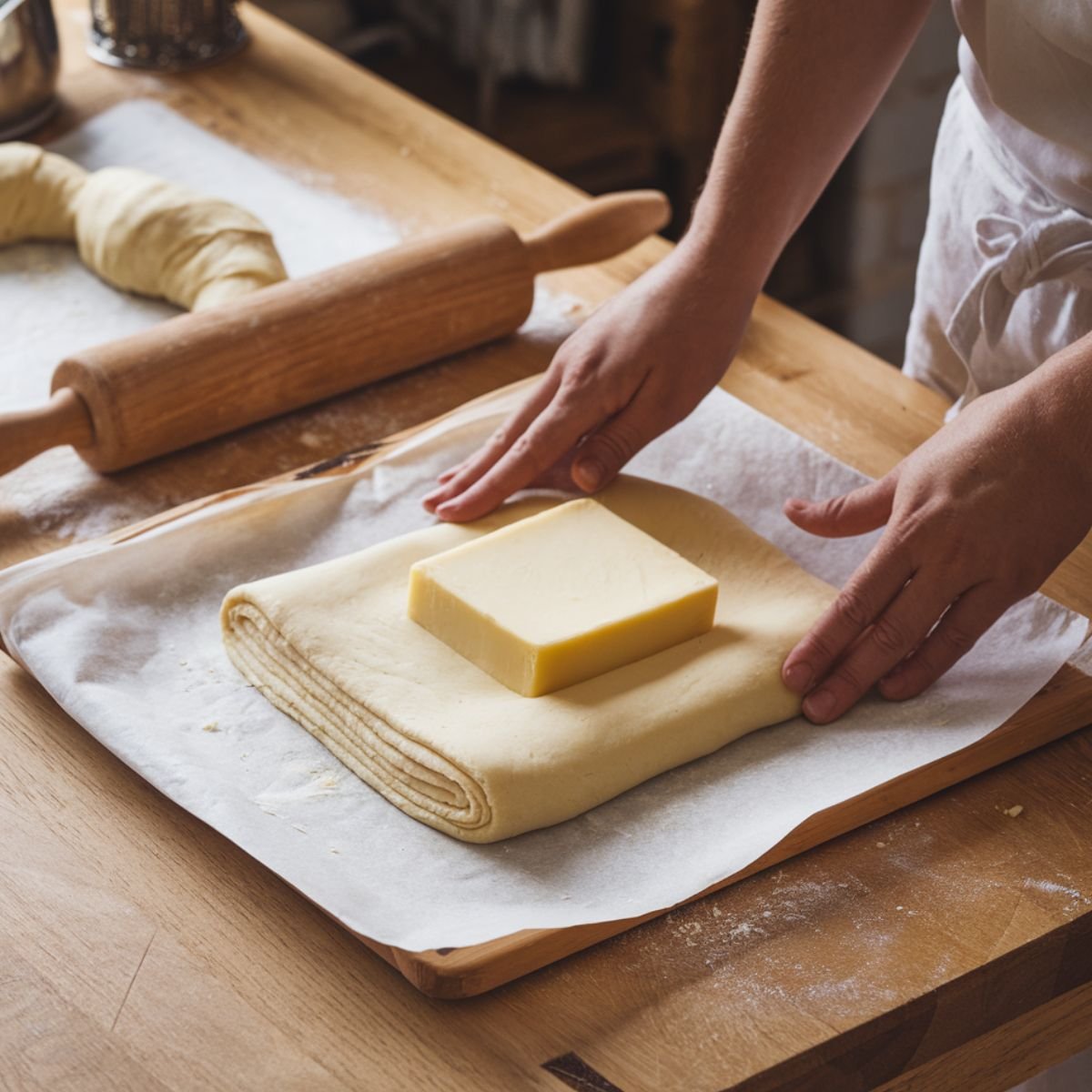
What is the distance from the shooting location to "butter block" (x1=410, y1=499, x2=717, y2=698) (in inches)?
44.7

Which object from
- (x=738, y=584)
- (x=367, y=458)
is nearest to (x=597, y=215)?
(x=367, y=458)

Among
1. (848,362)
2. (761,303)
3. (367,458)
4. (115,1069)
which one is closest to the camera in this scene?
(115,1069)

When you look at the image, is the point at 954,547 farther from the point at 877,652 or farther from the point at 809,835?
the point at 809,835

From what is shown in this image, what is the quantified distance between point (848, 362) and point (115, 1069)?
1084mm

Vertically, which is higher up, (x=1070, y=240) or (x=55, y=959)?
(x=1070, y=240)

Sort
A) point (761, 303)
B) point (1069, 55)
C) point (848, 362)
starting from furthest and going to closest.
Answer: point (761, 303)
point (848, 362)
point (1069, 55)

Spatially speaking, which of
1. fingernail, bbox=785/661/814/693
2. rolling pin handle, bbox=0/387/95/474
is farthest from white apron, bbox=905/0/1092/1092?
rolling pin handle, bbox=0/387/95/474

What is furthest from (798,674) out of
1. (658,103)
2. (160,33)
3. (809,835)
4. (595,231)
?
(658,103)

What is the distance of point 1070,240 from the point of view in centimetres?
139

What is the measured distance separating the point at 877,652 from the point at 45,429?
30.0 inches

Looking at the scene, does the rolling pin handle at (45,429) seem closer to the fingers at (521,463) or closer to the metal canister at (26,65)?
the fingers at (521,463)

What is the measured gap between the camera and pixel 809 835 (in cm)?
107

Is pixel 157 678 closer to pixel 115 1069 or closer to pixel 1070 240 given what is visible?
pixel 115 1069

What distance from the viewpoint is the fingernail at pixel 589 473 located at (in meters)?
1.38
